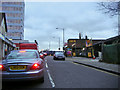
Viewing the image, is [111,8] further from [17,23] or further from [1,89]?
[17,23]

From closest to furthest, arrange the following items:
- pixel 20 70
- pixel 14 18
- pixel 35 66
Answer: pixel 20 70, pixel 35 66, pixel 14 18

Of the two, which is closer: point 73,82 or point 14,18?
point 73,82

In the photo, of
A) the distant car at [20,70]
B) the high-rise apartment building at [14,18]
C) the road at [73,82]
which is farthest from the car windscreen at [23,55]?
the high-rise apartment building at [14,18]

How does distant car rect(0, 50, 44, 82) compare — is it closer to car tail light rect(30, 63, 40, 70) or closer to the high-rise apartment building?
car tail light rect(30, 63, 40, 70)

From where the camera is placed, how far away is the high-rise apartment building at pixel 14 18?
72938 mm

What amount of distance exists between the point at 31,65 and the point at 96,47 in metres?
28.6

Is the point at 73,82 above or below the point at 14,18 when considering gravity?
below

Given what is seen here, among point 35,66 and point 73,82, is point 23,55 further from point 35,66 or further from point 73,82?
point 73,82

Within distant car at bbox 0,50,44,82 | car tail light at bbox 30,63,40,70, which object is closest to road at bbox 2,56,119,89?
distant car at bbox 0,50,44,82

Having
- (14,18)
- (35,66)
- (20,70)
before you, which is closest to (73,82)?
(35,66)

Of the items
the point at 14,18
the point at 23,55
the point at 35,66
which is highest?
the point at 14,18

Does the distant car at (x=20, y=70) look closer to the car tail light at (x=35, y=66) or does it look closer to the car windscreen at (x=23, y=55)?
the car tail light at (x=35, y=66)

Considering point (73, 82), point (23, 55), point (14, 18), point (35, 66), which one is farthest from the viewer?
point (14, 18)

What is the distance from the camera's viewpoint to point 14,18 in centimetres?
7356
